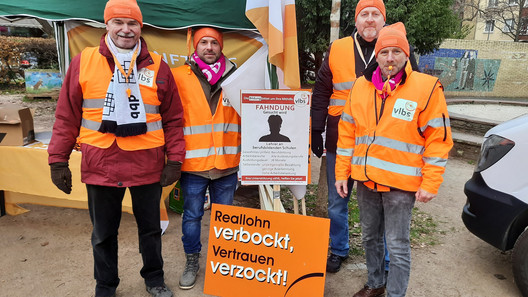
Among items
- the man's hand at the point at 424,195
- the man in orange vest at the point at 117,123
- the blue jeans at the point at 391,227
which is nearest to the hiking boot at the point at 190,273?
the man in orange vest at the point at 117,123

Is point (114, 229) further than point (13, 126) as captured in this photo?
No

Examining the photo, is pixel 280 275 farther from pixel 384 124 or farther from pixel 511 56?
pixel 511 56

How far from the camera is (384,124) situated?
239 cm

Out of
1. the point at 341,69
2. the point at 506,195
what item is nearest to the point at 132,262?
the point at 341,69

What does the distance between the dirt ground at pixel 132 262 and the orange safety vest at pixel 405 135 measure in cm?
127

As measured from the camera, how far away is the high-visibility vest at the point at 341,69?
2971mm

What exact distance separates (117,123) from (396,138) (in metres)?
1.71

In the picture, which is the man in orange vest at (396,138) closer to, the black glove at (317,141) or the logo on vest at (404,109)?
the logo on vest at (404,109)

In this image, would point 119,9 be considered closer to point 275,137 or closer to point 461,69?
point 275,137

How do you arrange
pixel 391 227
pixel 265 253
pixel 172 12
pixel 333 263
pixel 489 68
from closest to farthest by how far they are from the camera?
1. pixel 391 227
2. pixel 265 253
3. pixel 333 263
4. pixel 172 12
5. pixel 489 68

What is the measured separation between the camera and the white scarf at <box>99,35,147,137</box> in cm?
243

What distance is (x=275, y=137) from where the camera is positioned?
2883mm

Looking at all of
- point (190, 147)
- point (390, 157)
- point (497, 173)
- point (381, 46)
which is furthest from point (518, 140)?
point (190, 147)

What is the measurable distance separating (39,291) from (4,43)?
50.4ft
